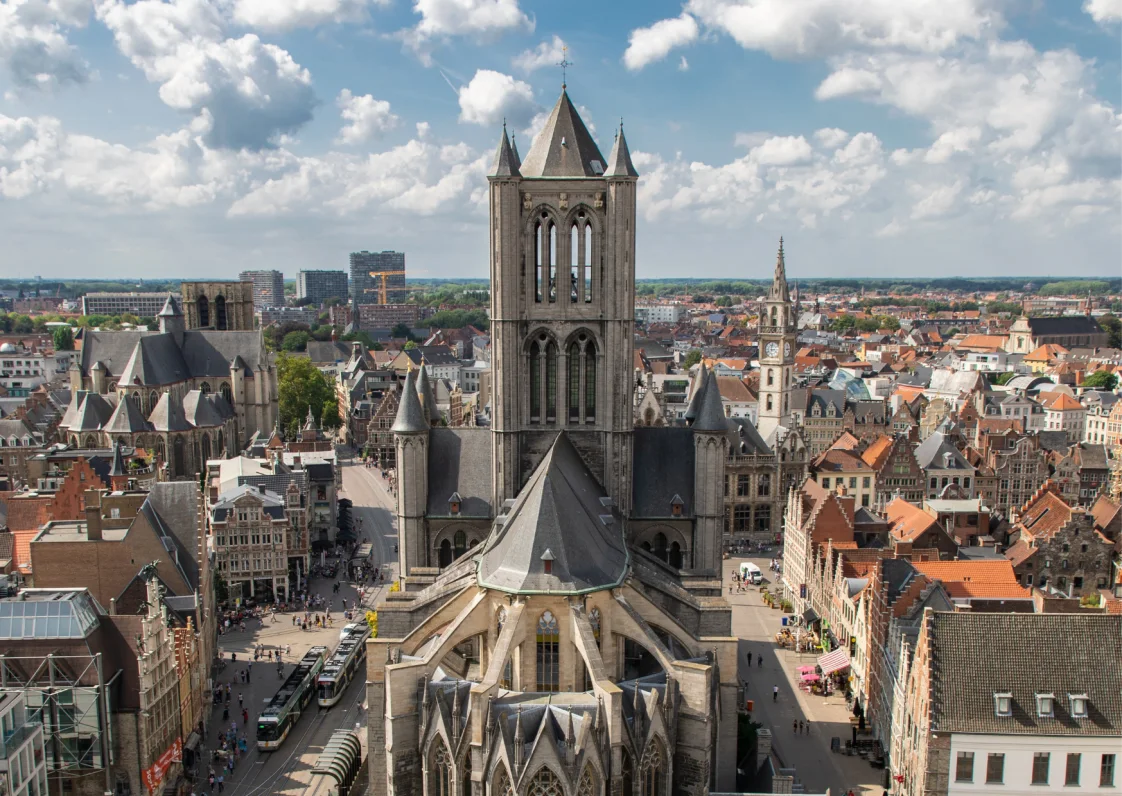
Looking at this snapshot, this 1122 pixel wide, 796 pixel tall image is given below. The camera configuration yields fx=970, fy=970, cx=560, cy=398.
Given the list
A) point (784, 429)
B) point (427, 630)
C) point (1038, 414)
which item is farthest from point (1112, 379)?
point (427, 630)

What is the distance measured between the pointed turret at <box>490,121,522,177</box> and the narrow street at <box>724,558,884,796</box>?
105 feet

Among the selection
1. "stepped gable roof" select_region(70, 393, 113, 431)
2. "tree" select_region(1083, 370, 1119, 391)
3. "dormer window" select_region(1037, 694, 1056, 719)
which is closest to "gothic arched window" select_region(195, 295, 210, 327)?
"stepped gable roof" select_region(70, 393, 113, 431)

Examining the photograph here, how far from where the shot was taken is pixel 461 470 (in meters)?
52.8

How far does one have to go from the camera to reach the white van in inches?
3044

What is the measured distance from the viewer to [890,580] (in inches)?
2094

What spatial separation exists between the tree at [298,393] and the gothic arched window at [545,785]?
11347 cm

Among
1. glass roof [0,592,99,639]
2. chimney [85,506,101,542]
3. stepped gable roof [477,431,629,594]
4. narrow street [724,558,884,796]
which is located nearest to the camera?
stepped gable roof [477,431,629,594]

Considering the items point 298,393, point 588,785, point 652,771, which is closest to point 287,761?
point 588,785

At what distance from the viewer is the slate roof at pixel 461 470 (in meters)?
52.0

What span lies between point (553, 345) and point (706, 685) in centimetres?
2124

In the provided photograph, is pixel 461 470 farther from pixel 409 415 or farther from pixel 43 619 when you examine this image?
pixel 43 619

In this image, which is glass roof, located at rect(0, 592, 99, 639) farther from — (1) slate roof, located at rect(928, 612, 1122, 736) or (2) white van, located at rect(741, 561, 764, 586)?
(2) white van, located at rect(741, 561, 764, 586)

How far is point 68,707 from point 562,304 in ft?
95.5

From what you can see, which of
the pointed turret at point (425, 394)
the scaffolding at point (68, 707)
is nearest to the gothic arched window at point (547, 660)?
the scaffolding at point (68, 707)
